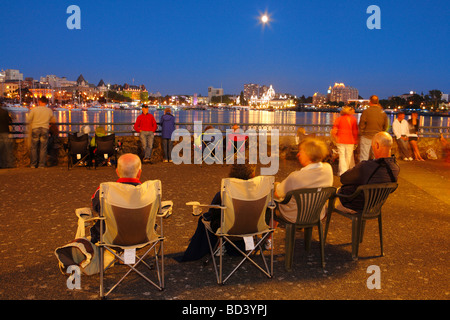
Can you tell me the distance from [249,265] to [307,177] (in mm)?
1176

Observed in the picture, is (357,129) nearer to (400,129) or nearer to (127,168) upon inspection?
(400,129)

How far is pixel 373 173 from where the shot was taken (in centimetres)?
460

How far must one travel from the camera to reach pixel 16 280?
12.6 ft

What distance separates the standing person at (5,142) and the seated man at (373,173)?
8.67 m

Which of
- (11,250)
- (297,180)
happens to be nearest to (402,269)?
(297,180)

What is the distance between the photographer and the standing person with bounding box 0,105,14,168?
32.4 ft

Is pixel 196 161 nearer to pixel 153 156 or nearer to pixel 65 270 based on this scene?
pixel 153 156

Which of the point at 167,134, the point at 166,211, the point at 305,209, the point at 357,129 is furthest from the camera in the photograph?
the point at 167,134

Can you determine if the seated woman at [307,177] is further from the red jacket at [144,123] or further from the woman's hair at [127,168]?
the red jacket at [144,123]

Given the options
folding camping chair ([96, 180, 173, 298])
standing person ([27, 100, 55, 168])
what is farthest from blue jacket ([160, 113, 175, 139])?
folding camping chair ([96, 180, 173, 298])

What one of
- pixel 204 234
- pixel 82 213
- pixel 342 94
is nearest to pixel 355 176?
pixel 204 234

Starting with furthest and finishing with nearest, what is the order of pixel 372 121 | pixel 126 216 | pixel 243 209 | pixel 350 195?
pixel 372 121 < pixel 350 195 < pixel 243 209 < pixel 126 216

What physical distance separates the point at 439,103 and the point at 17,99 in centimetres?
16113
